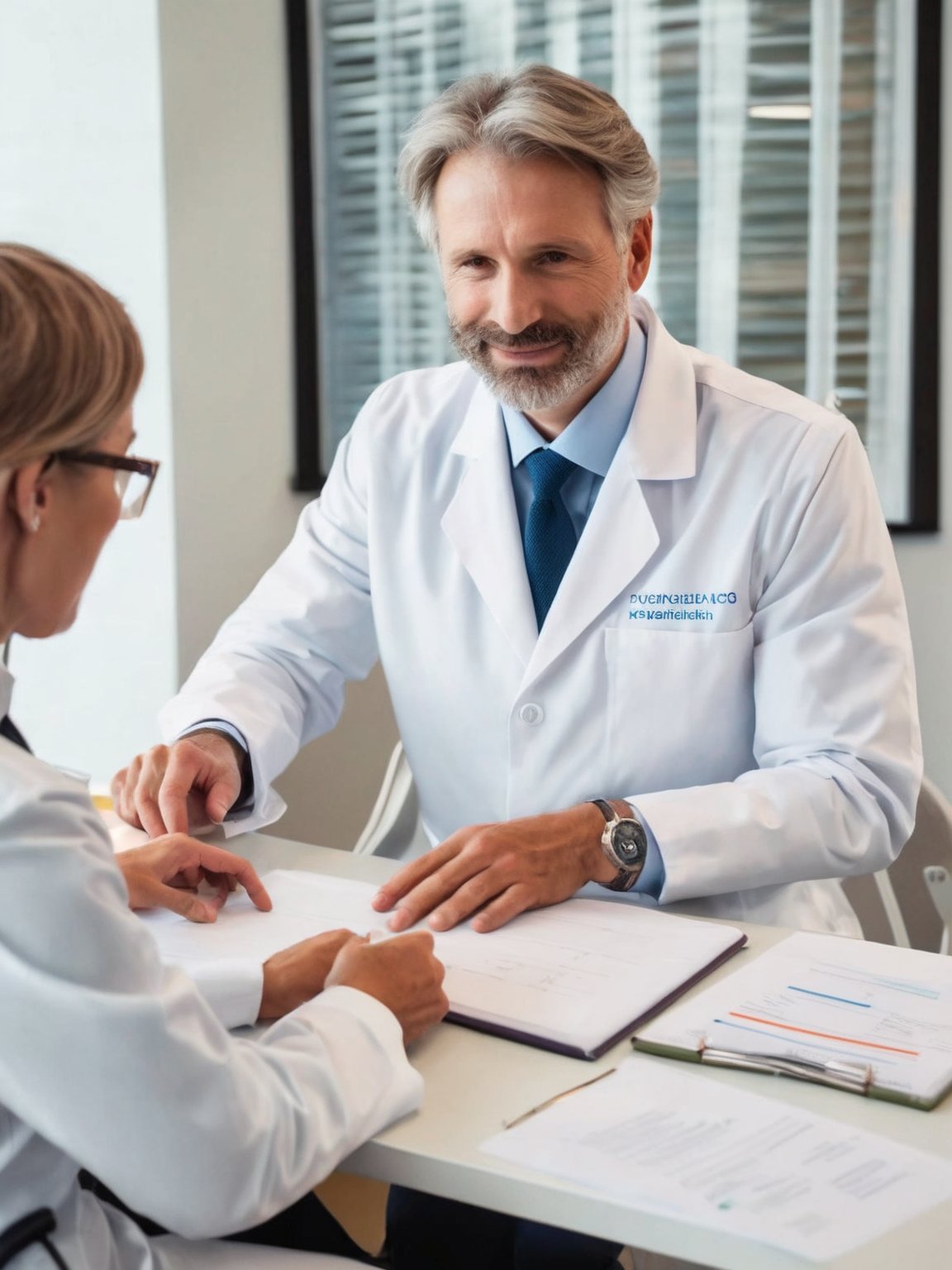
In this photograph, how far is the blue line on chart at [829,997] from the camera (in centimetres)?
105

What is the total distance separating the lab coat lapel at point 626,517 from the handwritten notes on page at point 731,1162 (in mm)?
718

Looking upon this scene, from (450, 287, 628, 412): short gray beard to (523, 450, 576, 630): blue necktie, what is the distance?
0.08 meters

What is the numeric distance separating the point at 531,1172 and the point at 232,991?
308 mm

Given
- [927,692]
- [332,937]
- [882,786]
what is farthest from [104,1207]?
[927,692]

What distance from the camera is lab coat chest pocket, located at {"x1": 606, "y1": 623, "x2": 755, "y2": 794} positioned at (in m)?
1.57

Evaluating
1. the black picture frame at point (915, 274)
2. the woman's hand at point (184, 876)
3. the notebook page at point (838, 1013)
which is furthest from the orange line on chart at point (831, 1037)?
the black picture frame at point (915, 274)

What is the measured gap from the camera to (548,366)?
166 cm

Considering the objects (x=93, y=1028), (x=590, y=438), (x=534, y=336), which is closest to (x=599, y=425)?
(x=590, y=438)

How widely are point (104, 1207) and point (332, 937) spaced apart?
11.0 inches

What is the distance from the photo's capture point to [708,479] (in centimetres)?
162

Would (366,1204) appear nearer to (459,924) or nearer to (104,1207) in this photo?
(459,924)

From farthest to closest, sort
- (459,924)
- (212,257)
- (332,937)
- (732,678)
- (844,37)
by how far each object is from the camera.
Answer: (212,257), (844,37), (732,678), (459,924), (332,937)

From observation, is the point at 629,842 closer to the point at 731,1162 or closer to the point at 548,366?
the point at 731,1162

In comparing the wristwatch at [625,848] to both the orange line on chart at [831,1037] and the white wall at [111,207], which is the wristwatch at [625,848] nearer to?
the orange line on chart at [831,1037]
